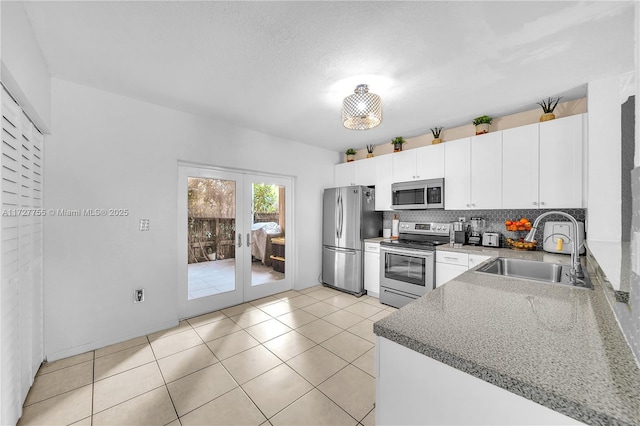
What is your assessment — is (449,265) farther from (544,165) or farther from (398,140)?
(398,140)

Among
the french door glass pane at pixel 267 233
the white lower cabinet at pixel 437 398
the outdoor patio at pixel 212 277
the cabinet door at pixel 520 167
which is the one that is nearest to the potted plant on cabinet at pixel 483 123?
the cabinet door at pixel 520 167

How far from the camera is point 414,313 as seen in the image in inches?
40.9


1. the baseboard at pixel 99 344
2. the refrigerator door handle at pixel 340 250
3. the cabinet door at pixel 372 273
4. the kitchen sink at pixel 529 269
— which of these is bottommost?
the baseboard at pixel 99 344

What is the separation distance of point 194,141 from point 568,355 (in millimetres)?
3498

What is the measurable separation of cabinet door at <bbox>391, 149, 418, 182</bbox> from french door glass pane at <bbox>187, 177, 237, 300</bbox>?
2.39 m

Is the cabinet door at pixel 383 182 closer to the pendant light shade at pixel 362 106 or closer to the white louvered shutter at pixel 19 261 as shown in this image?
the pendant light shade at pixel 362 106

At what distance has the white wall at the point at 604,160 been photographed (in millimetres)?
2189

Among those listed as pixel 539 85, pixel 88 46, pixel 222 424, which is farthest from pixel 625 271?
pixel 88 46

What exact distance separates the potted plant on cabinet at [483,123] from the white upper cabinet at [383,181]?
1.19 m

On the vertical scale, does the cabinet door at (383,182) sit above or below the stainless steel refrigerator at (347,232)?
above

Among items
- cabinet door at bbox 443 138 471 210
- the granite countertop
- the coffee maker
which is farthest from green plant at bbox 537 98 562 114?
the granite countertop

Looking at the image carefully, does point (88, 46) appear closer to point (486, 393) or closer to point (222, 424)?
point (222, 424)

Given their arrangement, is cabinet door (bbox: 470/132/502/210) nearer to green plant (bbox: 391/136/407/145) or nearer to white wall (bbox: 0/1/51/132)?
green plant (bbox: 391/136/407/145)

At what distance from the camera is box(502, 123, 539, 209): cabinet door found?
8.87ft
